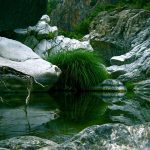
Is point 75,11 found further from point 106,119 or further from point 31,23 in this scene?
point 106,119

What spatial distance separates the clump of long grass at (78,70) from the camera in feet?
53.2

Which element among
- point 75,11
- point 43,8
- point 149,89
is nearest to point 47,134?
point 149,89

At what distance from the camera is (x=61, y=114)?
33.0 ft

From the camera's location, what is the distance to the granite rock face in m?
19.8

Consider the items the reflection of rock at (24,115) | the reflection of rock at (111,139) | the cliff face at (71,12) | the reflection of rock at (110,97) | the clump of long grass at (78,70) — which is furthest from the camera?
the cliff face at (71,12)

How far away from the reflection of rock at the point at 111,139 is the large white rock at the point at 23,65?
9.87 metres

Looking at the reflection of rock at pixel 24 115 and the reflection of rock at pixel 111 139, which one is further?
the reflection of rock at pixel 24 115

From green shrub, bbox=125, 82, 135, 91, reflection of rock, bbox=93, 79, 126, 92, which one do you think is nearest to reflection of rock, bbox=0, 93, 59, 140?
reflection of rock, bbox=93, 79, 126, 92

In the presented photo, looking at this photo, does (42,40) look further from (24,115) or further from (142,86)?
(24,115)

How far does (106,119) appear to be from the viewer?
30.2ft

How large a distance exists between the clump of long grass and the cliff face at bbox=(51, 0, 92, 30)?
34742 millimetres

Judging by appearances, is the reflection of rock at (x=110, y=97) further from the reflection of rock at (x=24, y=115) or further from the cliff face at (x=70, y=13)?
the cliff face at (x=70, y=13)

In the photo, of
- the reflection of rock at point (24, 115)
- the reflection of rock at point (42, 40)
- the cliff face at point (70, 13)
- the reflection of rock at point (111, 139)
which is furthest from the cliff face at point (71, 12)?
the reflection of rock at point (111, 139)

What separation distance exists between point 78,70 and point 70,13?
124 feet
